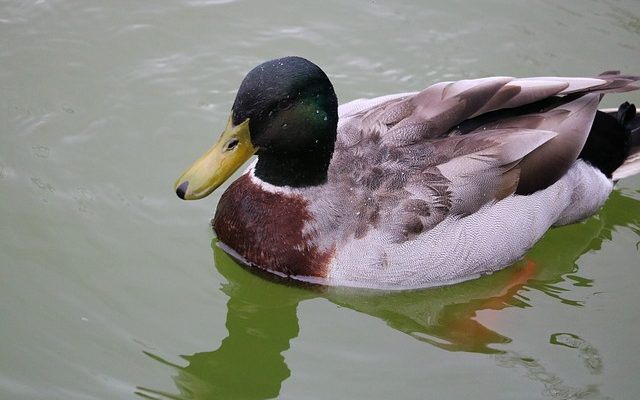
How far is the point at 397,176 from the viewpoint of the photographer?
20.1 ft

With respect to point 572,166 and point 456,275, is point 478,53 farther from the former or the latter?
point 456,275

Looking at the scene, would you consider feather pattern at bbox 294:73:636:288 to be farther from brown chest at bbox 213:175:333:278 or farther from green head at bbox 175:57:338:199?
green head at bbox 175:57:338:199

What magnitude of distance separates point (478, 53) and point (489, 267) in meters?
2.60

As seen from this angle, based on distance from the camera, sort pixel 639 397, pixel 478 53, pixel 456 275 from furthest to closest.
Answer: pixel 478 53, pixel 456 275, pixel 639 397

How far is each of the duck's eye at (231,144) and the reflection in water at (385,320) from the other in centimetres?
99

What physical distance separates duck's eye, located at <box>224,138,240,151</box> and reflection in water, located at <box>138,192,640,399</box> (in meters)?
0.99

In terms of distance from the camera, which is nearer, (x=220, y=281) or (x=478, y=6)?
(x=220, y=281)

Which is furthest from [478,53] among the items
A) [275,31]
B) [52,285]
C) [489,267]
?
[52,285]

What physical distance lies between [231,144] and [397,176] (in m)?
1.06

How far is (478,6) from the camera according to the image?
28.9ft

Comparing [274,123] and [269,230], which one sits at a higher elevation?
[274,123]

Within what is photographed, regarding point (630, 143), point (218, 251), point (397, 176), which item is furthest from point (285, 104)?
point (630, 143)

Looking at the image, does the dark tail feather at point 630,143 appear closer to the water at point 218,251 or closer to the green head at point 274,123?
the water at point 218,251

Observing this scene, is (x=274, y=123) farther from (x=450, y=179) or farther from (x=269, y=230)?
Result: (x=450, y=179)
